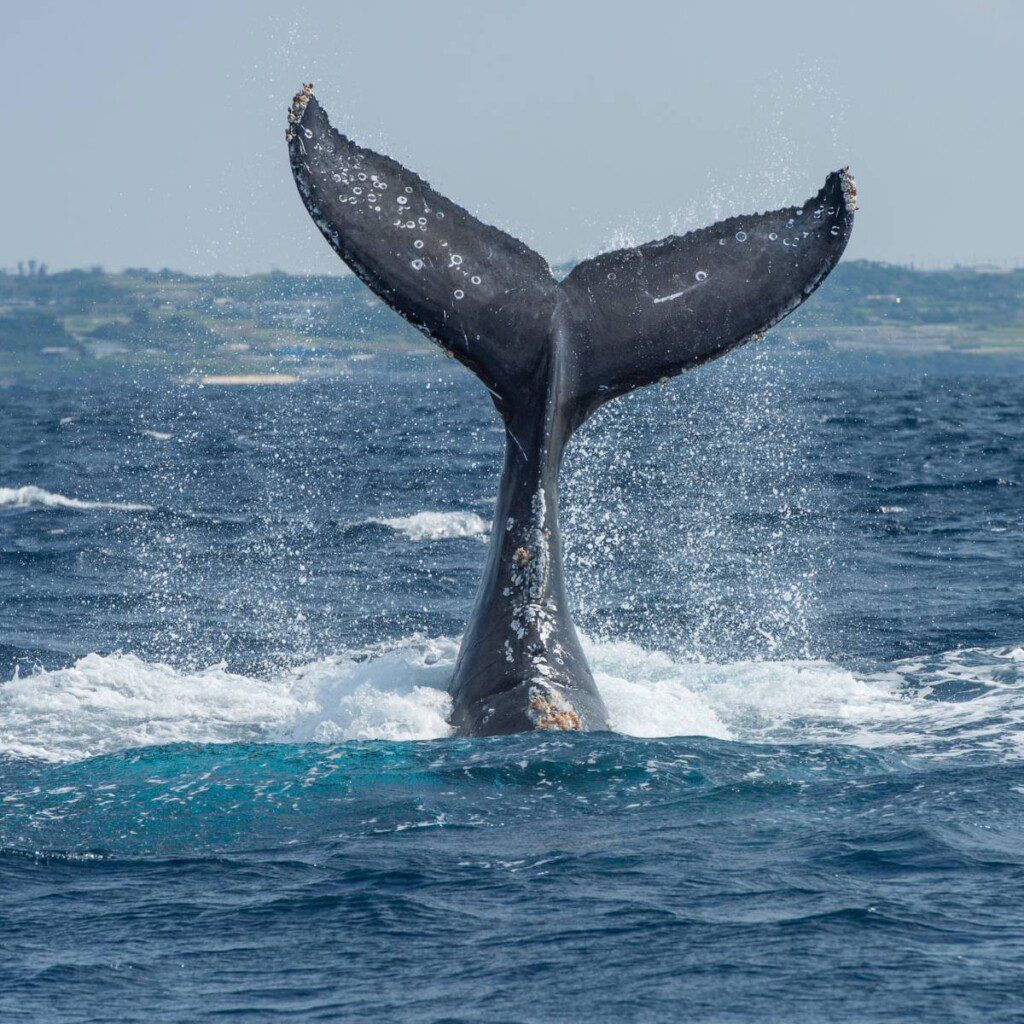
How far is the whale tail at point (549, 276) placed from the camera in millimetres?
8453

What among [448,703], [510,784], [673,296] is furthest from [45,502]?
[510,784]

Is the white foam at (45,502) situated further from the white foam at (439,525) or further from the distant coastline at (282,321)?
the distant coastline at (282,321)

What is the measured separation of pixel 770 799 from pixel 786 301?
2.56 meters

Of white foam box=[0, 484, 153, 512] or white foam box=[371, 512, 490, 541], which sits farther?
white foam box=[0, 484, 153, 512]

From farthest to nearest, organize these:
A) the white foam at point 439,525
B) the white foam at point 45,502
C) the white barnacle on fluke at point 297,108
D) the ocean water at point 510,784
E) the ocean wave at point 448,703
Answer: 1. the white foam at point 45,502
2. the white foam at point 439,525
3. the ocean wave at point 448,703
4. the white barnacle on fluke at point 297,108
5. the ocean water at point 510,784

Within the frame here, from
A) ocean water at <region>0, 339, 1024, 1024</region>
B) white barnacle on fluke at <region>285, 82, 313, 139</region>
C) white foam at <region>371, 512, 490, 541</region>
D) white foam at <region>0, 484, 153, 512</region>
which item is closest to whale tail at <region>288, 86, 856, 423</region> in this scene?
white barnacle on fluke at <region>285, 82, 313, 139</region>

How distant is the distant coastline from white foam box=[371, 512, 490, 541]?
111 m

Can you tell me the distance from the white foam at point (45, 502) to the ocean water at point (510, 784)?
3.13 metres

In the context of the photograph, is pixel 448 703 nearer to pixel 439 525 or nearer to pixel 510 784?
pixel 510 784

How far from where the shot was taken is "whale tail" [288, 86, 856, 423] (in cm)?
845

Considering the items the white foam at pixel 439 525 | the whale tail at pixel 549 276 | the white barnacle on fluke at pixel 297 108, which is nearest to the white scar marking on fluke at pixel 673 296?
the whale tail at pixel 549 276

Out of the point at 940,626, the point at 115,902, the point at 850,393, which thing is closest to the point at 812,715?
the point at 940,626

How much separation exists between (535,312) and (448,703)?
224 centimetres

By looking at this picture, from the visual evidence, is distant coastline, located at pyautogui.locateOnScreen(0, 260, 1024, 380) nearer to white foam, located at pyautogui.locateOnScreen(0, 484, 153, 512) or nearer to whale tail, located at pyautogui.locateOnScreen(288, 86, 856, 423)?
white foam, located at pyautogui.locateOnScreen(0, 484, 153, 512)
